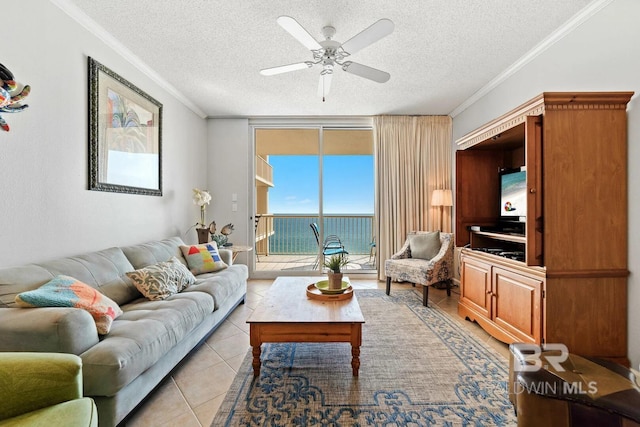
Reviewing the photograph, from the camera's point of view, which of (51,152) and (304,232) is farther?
(304,232)

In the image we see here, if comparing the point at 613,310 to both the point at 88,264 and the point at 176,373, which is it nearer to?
the point at 176,373

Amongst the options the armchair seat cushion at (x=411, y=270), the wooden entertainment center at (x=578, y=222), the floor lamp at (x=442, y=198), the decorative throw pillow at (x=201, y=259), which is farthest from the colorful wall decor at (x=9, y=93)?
the floor lamp at (x=442, y=198)

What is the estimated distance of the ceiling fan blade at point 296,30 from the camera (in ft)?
6.05

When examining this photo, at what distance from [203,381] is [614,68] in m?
3.55

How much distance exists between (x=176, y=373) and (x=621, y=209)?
3.26 meters

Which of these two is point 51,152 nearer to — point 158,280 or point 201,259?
point 158,280

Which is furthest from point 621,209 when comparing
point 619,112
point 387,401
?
point 387,401

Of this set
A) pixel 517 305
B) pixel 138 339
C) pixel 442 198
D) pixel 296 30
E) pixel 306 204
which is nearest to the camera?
pixel 138 339

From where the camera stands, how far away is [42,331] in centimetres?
130

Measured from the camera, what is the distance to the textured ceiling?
2.13 m

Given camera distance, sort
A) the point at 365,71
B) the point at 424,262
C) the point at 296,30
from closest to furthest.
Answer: the point at 296,30, the point at 365,71, the point at 424,262

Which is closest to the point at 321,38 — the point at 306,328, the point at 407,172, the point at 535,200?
the point at 535,200

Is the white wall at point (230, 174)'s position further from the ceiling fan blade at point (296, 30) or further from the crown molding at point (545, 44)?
the crown molding at point (545, 44)

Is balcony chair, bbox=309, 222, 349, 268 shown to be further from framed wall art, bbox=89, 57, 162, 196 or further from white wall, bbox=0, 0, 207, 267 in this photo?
white wall, bbox=0, 0, 207, 267
